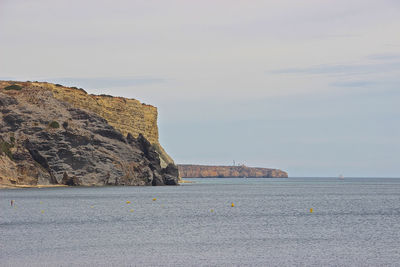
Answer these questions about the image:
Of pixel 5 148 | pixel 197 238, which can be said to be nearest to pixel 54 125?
pixel 5 148

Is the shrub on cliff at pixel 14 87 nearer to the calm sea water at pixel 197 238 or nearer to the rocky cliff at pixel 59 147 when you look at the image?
the rocky cliff at pixel 59 147

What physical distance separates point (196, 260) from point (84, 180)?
389 ft

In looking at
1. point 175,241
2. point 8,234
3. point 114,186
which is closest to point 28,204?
point 8,234

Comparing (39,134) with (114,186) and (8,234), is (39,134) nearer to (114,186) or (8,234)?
(114,186)

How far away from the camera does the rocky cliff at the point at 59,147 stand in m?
139

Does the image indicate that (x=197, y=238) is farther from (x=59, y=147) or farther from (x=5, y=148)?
(x=59, y=147)

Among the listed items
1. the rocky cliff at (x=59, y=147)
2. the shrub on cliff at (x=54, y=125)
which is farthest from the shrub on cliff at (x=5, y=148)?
the shrub on cliff at (x=54, y=125)

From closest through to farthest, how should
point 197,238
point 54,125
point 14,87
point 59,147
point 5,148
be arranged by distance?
point 197,238 < point 5,148 < point 59,147 < point 54,125 < point 14,87

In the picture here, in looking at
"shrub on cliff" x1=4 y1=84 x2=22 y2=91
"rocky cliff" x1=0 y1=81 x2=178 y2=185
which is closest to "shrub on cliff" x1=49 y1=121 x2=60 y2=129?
"rocky cliff" x1=0 y1=81 x2=178 y2=185

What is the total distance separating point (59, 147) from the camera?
146 meters

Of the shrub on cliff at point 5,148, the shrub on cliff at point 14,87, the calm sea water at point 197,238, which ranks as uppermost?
the shrub on cliff at point 14,87

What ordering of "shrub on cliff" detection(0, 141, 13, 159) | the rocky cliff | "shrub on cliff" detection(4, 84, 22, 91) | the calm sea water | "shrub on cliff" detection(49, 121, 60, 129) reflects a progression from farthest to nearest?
"shrub on cliff" detection(4, 84, 22, 91) → "shrub on cliff" detection(49, 121, 60, 129) → the rocky cliff → "shrub on cliff" detection(0, 141, 13, 159) → the calm sea water

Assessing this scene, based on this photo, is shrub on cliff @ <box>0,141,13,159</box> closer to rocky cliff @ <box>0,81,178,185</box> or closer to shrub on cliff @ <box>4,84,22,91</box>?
rocky cliff @ <box>0,81,178,185</box>

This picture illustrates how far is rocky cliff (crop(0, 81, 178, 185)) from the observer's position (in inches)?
5458
